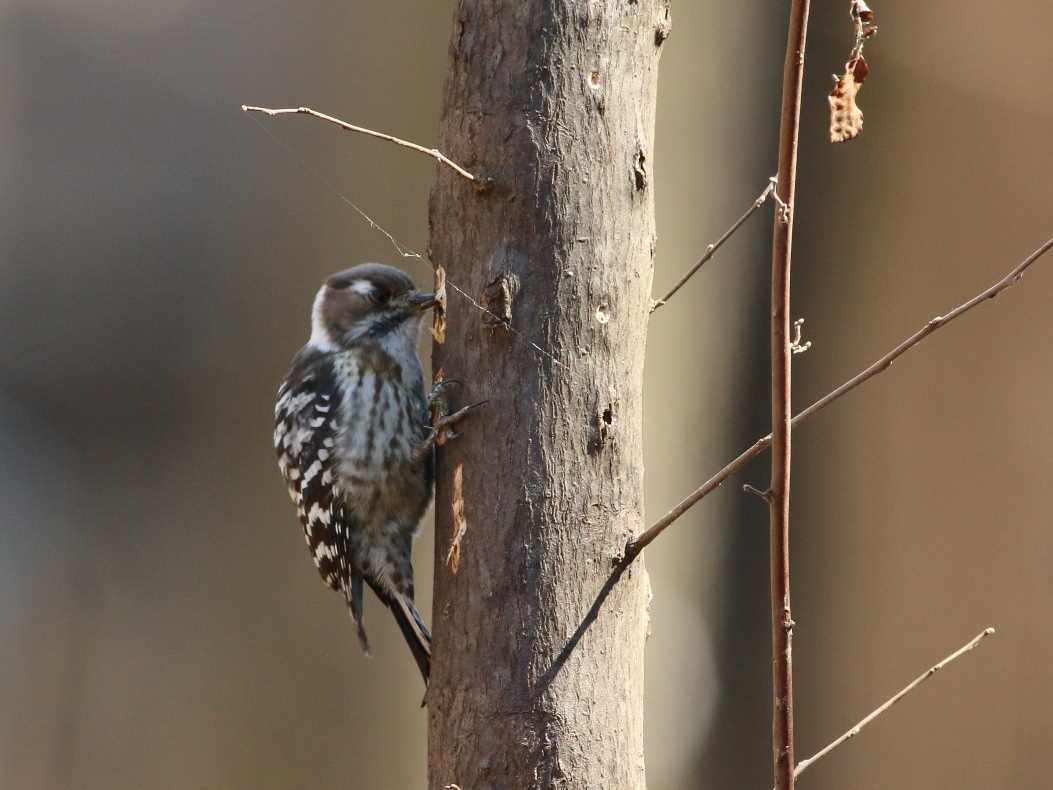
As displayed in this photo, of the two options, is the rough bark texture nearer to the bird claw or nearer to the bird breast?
the bird claw

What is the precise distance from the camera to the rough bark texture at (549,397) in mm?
2189

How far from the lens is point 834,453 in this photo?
5852 millimetres

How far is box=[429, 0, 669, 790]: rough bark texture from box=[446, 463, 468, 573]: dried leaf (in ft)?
0.06

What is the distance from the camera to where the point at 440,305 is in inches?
99.3

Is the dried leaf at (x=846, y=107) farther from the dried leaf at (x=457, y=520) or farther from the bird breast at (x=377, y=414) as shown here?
the bird breast at (x=377, y=414)

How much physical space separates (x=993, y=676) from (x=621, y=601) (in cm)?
384

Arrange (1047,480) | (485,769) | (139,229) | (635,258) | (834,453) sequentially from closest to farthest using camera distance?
(485,769) < (635,258) < (1047,480) < (834,453) < (139,229)

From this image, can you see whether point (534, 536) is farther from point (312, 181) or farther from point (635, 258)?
point (312, 181)

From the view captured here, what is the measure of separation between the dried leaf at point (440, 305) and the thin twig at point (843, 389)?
63 cm

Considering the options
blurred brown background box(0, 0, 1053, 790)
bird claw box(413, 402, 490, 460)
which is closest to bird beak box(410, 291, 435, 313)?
bird claw box(413, 402, 490, 460)

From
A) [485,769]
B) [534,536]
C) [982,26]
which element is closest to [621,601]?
[534,536]

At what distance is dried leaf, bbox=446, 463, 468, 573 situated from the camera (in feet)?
7.64

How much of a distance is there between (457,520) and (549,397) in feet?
1.03

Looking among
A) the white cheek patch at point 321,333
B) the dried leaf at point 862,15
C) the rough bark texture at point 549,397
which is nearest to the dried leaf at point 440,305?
the rough bark texture at point 549,397
